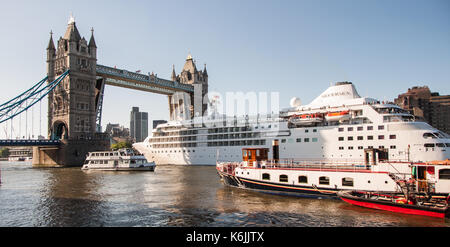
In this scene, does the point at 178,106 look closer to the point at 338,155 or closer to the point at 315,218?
the point at 338,155

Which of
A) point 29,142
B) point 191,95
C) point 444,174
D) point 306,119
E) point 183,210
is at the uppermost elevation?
point 191,95

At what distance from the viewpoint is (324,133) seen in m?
52.7

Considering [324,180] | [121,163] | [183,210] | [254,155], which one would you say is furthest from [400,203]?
[121,163]

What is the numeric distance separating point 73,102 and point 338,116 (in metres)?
64.7

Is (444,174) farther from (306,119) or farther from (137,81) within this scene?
(137,81)

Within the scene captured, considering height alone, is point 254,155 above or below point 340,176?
above

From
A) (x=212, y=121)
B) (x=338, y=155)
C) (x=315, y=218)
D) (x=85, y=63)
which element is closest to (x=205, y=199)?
(x=315, y=218)

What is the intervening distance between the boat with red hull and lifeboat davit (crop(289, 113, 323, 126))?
30.6m

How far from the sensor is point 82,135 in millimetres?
84375

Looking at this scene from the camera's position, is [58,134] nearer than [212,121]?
No

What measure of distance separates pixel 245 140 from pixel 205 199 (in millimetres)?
38759

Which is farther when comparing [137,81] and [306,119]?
[137,81]

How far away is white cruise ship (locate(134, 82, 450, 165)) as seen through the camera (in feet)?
148

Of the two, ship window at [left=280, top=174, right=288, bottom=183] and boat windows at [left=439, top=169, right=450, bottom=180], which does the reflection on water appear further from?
boat windows at [left=439, top=169, right=450, bottom=180]
